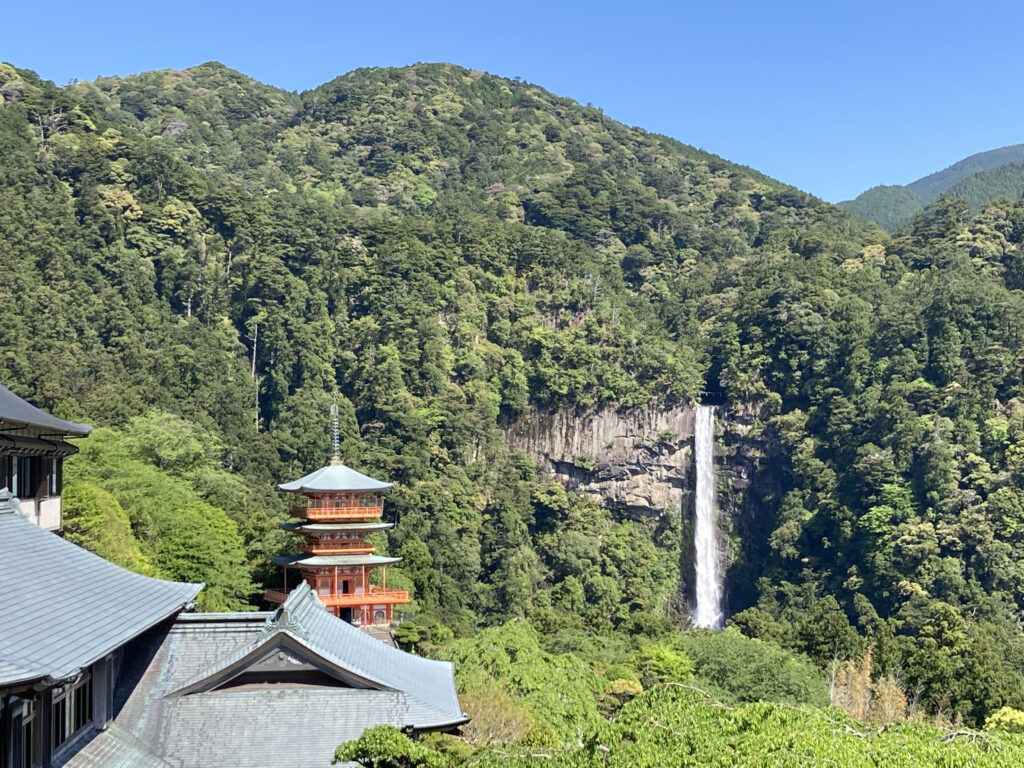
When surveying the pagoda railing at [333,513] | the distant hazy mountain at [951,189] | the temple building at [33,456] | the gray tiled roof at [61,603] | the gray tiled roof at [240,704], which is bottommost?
the pagoda railing at [333,513]

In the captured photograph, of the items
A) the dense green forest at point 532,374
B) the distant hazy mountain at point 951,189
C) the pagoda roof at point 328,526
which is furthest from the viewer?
the distant hazy mountain at point 951,189

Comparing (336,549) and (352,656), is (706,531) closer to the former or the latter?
(336,549)

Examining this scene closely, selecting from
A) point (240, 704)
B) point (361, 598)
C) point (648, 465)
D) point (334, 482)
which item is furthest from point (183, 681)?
point (648, 465)

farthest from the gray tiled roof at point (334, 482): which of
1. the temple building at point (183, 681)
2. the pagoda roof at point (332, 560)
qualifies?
the temple building at point (183, 681)

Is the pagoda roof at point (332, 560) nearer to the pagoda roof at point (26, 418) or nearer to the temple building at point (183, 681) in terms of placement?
the pagoda roof at point (26, 418)

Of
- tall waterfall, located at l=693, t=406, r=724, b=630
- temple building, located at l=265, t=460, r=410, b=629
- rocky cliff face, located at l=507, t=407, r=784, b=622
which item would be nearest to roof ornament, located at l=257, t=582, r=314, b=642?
temple building, located at l=265, t=460, r=410, b=629

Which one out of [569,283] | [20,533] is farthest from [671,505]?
[20,533]

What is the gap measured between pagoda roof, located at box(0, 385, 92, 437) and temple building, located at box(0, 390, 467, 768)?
11.6ft

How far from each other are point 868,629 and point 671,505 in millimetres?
19394

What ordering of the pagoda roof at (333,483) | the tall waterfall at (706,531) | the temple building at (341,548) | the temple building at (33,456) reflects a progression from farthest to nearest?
the tall waterfall at (706,531) → the pagoda roof at (333,483) → the temple building at (341,548) → the temple building at (33,456)

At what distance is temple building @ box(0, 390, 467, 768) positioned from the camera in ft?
33.6

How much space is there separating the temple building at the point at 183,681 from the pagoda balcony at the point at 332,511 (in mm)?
21326

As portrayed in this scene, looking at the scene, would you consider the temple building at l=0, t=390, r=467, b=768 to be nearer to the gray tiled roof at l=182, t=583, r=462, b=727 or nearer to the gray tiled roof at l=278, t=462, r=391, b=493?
the gray tiled roof at l=182, t=583, r=462, b=727

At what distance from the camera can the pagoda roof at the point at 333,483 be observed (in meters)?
34.0
